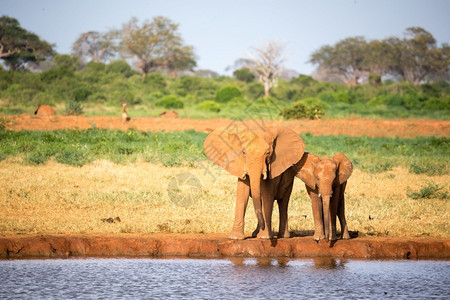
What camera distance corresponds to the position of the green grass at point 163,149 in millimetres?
17484

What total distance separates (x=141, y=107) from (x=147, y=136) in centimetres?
1632

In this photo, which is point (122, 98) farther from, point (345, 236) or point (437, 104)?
point (345, 236)

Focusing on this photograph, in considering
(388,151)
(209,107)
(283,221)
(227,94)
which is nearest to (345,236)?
(283,221)

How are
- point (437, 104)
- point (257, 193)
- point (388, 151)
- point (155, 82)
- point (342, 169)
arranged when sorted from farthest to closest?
point (155, 82) < point (437, 104) < point (388, 151) < point (342, 169) < point (257, 193)

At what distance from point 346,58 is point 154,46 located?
1789 cm

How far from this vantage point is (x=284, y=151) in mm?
9562

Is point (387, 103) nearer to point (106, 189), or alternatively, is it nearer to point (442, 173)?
point (442, 173)

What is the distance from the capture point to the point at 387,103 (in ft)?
140

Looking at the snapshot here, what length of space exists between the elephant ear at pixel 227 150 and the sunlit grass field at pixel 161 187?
4.43ft

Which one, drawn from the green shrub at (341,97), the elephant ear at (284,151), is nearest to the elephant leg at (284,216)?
the elephant ear at (284,151)

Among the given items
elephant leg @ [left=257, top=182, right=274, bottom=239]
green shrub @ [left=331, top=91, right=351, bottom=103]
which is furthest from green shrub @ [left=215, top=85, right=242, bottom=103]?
elephant leg @ [left=257, top=182, right=274, bottom=239]

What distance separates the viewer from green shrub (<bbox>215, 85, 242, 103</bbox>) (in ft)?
147

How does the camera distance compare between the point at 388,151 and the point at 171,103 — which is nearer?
the point at 388,151

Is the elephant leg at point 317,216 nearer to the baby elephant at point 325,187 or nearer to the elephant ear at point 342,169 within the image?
the baby elephant at point 325,187
